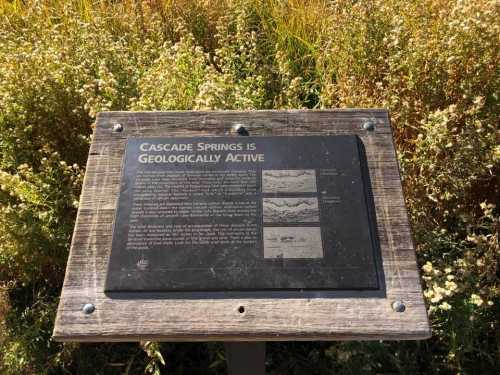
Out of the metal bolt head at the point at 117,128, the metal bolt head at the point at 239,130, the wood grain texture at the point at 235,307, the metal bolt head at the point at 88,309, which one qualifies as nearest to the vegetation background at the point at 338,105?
the wood grain texture at the point at 235,307

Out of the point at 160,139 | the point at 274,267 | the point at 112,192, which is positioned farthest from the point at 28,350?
the point at 274,267

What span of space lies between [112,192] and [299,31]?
2.93 m

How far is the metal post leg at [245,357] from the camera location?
6.08ft

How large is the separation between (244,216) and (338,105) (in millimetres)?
1844

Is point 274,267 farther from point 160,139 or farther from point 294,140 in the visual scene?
point 160,139

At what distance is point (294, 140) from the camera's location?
79.0 inches

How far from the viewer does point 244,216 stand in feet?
5.83

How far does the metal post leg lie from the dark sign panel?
38cm

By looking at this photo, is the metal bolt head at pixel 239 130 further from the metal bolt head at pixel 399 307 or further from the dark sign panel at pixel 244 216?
Result: the metal bolt head at pixel 399 307

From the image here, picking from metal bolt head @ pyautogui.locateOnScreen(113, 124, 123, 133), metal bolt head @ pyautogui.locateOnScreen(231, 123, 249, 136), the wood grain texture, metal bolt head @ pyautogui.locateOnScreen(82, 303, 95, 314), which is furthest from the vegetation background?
metal bolt head @ pyautogui.locateOnScreen(82, 303, 95, 314)

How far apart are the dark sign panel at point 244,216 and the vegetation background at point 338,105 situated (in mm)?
543

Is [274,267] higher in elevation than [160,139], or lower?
lower

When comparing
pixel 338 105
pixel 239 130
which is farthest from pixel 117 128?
pixel 338 105

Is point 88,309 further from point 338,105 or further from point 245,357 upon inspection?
point 338,105
